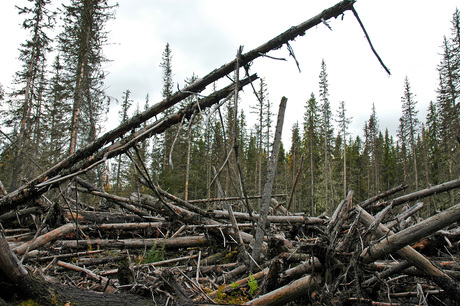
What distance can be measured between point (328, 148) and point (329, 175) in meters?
3.73

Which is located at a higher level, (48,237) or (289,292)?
(48,237)

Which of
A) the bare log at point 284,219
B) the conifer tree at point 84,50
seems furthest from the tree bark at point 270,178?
the conifer tree at point 84,50

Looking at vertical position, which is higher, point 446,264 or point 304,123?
point 304,123

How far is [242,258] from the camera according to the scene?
3969mm

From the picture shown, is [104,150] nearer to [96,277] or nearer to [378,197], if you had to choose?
[96,277]

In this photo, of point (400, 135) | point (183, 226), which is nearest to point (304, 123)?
point (400, 135)

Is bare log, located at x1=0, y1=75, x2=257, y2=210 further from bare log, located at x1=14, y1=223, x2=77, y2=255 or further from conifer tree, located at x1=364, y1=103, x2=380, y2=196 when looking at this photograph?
conifer tree, located at x1=364, y1=103, x2=380, y2=196

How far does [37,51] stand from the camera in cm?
2084

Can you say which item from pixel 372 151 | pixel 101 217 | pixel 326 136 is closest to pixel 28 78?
pixel 101 217

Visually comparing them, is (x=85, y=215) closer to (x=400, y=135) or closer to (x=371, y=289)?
(x=371, y=289)

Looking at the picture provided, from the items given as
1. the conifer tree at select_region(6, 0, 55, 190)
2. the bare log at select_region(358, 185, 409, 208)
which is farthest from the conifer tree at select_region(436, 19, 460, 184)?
the conifer tree at select_region(6, 0, 55, 190)

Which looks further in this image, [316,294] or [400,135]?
[400,135]

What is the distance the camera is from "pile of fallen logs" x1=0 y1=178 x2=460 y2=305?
265 centimetres

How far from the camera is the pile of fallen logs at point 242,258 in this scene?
265 centimetres
